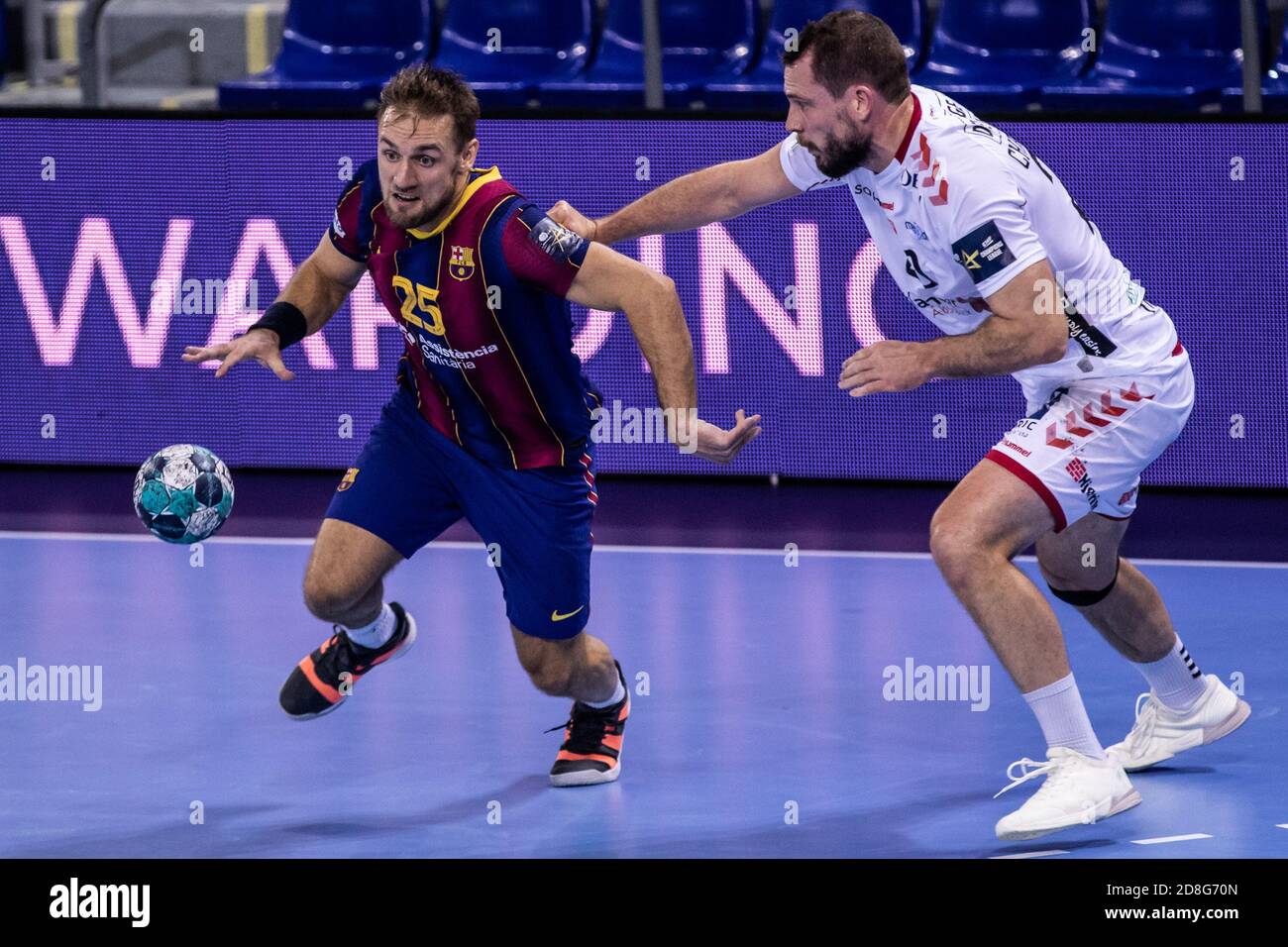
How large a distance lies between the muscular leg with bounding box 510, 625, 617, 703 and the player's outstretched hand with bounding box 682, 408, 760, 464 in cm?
87

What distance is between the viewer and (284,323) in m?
6.14

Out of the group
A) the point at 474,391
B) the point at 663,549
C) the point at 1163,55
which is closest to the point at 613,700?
the point at 474,391

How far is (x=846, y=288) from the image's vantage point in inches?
388

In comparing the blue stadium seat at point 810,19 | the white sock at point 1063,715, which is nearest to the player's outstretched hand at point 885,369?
the white sock at point 1063,715

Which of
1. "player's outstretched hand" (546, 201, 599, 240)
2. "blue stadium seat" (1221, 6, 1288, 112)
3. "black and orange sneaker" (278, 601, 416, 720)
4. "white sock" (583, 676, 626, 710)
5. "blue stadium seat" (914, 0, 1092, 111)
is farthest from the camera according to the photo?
"blue stadium seat" (914, 0, 1092, 111)

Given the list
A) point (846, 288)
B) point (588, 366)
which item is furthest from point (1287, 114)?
point (588, 366)

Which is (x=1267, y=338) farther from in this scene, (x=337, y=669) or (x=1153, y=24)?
(x=337, y=669)

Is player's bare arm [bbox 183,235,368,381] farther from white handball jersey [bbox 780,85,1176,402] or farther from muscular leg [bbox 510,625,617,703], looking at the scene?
white handball jersey [bbox 780,85,1176,402]

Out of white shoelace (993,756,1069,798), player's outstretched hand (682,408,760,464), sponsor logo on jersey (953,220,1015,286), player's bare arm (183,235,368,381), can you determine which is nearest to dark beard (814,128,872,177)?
sponsor logo on jersey (953,220,1015,286)

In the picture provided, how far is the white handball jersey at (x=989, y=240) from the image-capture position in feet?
18.2

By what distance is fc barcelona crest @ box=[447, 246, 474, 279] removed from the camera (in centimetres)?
577

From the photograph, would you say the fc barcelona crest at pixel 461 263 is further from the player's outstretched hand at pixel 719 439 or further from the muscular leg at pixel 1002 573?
the muscular leg at pixel 1002 573

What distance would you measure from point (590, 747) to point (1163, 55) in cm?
619

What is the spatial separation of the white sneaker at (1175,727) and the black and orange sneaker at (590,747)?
1532 mm
